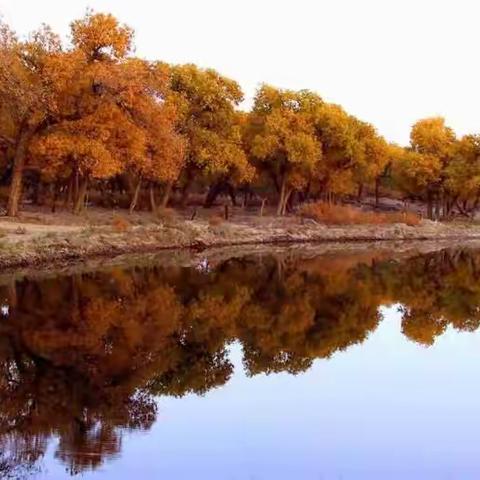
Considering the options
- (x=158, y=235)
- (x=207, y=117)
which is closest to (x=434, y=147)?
(x=207, y=117)

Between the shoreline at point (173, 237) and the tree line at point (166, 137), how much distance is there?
378 cm

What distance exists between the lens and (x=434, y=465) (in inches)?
394

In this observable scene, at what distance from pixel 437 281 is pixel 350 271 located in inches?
160


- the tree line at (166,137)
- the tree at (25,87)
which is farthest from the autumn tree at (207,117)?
the tree at (25,87)

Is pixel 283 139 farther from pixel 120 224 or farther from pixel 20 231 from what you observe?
pixel 20 231

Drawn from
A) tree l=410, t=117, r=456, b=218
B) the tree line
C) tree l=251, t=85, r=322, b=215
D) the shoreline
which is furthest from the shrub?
tree l=410, t=117, r=456, b=218

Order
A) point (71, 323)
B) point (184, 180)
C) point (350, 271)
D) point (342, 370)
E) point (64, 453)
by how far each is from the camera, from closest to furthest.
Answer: point (64, 453), point (342, 370), point (71, 323), point (350, 271), point (184, 180)

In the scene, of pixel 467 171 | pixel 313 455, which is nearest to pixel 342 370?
pixel 313 455

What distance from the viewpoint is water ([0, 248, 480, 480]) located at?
999 centimetres

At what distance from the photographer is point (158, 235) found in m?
41.6

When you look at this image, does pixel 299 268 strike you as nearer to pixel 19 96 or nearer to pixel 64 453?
pixel 19 96

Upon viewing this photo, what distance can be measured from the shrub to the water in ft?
40.2

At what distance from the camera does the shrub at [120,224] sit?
39891 millimetres

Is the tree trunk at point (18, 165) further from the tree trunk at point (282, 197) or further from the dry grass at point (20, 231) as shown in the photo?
the tree trunk at point (282, 197)
